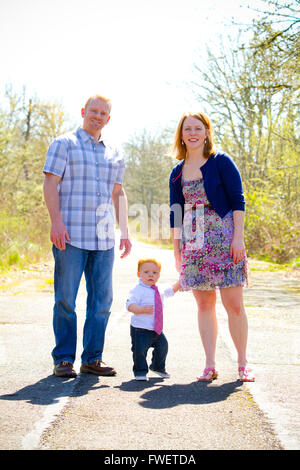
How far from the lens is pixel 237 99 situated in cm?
2180

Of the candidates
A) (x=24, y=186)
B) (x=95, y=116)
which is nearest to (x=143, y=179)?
(x=24, y=186)

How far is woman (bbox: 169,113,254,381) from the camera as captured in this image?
4.45 m

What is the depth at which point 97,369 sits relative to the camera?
4.67m

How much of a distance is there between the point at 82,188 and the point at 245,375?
6.20ft

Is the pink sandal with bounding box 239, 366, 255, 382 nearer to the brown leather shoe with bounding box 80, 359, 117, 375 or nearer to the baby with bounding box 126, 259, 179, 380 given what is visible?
the baby with bounding box 126, 259, 179, 380

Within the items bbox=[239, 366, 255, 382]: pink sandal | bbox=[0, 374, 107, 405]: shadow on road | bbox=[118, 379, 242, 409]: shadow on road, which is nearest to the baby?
bbox=[118, 379, 242, 409]: shadow on road

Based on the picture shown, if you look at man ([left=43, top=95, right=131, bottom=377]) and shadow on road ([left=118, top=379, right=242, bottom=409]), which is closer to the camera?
shadow on road ([left=118, top=379, right=242, bottom=409])

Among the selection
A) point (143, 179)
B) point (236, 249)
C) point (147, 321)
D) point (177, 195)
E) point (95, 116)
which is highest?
point (143, 179)

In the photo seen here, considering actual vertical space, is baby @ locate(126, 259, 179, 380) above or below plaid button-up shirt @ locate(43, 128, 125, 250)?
below

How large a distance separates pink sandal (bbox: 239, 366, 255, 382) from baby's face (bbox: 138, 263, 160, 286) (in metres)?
0.94

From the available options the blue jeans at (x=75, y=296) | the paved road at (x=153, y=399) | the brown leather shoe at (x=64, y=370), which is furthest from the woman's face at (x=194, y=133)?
the brown leather shoe at (x=64, y=370)

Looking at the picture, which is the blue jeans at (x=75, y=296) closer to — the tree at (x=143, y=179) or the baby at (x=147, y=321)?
the baby at (x=147, y=321)

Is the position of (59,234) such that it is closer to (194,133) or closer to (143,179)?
(194,133)

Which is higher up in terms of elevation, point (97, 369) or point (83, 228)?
point (83, 228)
